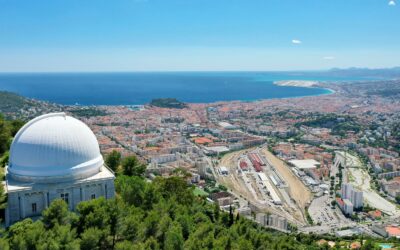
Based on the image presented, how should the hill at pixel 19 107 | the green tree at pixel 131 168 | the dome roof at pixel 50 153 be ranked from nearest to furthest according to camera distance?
the dome roof at pixel 50 153 < the green tree at pixel 131 168 < the hill at pixel 19 107

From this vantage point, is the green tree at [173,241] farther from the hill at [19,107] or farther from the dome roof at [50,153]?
the hill at [19,107]

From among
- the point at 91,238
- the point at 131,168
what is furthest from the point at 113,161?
the point at 91,238

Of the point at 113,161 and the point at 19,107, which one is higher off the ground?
the point at 113,161

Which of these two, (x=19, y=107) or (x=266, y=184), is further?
(x=19, y=107)

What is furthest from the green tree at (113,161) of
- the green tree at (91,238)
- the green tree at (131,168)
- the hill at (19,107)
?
the hill at (19,107)

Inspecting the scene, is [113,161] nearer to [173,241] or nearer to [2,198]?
[2,198]

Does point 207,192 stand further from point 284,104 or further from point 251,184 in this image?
point 284,104

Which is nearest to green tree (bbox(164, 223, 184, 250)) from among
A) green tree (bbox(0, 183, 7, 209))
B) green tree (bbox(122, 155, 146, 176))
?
green tree (bbox(0, 183, 7, 209))
